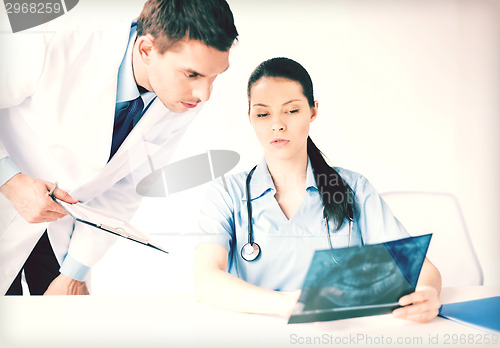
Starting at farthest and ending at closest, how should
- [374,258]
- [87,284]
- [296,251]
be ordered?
[87,284] → [296,251] → [374,258]

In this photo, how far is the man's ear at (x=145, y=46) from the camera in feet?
4.79

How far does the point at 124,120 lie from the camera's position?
153cm

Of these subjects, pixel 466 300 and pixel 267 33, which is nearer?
pixel 466 300

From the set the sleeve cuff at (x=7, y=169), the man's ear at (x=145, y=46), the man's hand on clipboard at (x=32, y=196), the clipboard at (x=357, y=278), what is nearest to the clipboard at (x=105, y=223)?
the man's hand on clipboard at (x=32, y=196)

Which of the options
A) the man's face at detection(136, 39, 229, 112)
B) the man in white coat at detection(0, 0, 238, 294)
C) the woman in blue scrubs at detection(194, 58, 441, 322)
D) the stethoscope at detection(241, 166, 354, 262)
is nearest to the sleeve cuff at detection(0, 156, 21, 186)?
the man in white coat at detection(0, 0, 238, 294)

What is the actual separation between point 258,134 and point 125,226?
512mm

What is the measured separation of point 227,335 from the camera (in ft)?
3.72

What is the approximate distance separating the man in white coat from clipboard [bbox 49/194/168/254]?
1.1 inches

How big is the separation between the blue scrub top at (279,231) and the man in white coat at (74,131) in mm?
292

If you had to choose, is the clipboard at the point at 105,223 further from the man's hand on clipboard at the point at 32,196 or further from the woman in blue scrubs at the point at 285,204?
the woman in blue scrubs at the point at 285,204

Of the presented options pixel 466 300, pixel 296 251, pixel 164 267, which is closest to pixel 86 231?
pixel 164 267

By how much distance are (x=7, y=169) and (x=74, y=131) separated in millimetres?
243

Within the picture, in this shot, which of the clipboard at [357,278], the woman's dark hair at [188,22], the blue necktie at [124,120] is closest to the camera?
the clipboard at [357,278]

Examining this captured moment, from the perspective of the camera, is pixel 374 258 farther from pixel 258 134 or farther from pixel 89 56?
pixel 89 56
